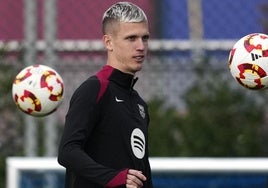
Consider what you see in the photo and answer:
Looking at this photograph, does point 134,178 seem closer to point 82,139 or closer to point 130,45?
point 82,139

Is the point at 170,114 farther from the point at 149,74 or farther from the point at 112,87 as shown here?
the point at 112,87

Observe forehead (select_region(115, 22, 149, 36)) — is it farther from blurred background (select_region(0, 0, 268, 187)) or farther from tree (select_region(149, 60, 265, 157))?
tree (select_region(149, 60, 265, 157))

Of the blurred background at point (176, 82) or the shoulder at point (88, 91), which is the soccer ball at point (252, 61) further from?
the blurred background at point (176, 82)

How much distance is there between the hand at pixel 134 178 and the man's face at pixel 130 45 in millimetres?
536

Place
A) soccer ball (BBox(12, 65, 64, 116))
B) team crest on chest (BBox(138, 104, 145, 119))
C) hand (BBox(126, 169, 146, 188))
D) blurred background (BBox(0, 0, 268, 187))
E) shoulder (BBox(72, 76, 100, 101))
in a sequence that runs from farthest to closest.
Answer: blurred background (BBox(0, 0, 268, 187)) < soccer ball (BBox(12, 65, 64, 116)) < team crest on chest (BBox(138, 104, 145, 119)) < shoulder (BBox(72, 76, 100, 101)) < hand (BBox(126, 169, 146, 188))

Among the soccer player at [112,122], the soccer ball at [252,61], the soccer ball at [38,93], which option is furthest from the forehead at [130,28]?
the soccer ball at [38,93]

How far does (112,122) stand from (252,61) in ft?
2.90

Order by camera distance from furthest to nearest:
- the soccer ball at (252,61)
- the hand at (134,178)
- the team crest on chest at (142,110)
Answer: the soccer ball at (252,61) < the team crest on chest at (142,110) < the hand at (134,178)

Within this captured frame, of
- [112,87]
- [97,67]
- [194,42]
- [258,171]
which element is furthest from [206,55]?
[112,87]

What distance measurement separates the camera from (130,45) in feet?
16.6

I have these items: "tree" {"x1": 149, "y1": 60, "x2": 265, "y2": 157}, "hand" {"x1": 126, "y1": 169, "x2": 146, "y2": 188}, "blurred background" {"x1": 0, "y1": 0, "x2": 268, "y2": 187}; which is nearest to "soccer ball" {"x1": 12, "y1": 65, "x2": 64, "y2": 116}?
"hand" {"x1": 126, "y1": 169, "x2": 146, "y2": 188}

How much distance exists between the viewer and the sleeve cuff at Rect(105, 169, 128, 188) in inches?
189

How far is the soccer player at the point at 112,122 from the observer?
15.8ft

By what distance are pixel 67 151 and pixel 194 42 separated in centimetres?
315
